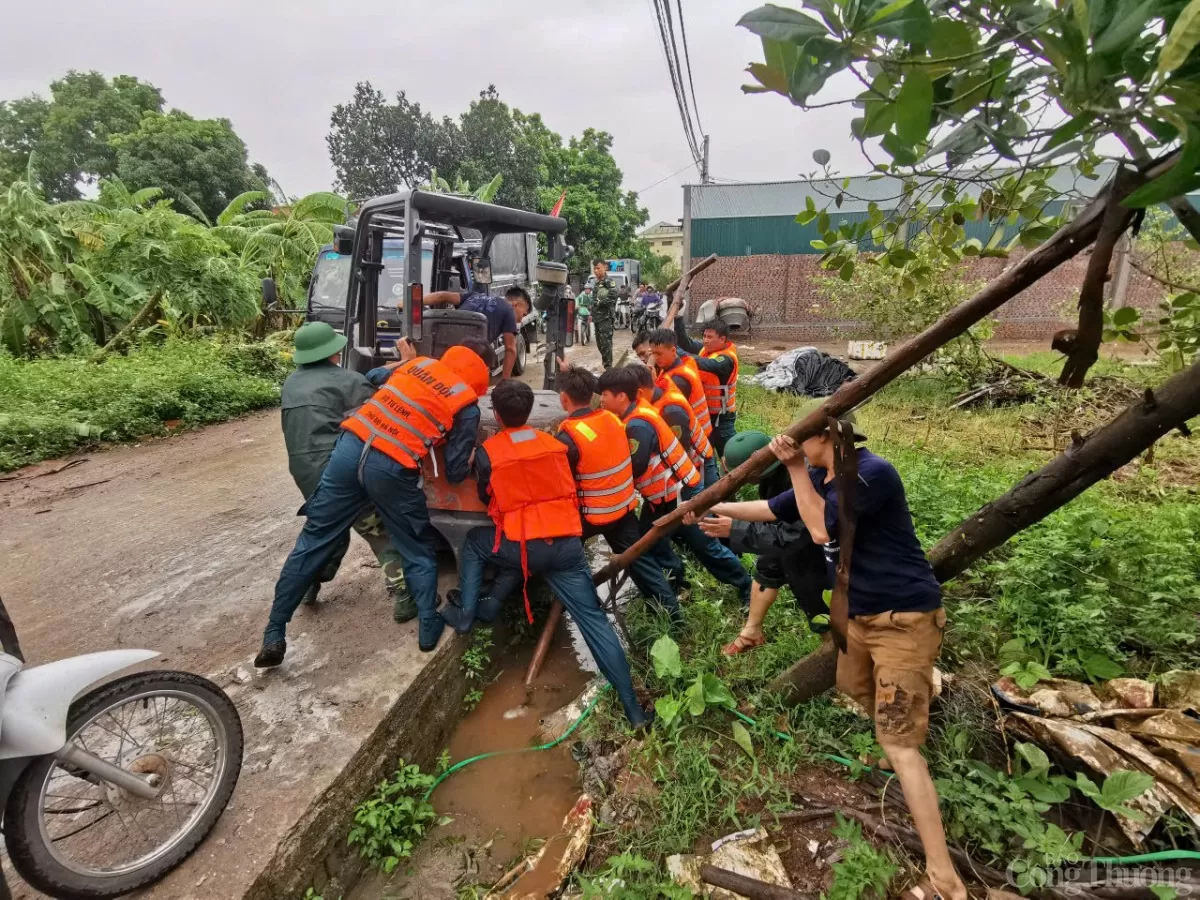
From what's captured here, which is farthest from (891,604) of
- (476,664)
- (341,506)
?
(341,506)

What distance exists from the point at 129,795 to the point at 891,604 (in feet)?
8.73

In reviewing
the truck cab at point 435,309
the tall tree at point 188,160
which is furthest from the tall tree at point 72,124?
the truck cab at point 435,309

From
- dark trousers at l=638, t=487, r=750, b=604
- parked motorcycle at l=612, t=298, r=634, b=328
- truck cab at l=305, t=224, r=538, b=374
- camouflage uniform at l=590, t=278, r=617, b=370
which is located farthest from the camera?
parked motorcycle at l=612, t=298, r=634, b=328

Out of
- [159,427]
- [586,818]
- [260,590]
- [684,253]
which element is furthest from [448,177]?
[586,818]

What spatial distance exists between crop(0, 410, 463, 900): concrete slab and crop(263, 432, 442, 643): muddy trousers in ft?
1.29

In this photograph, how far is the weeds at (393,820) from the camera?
94.1 inches

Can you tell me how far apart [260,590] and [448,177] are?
20.6m

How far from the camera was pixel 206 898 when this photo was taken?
6.23ft

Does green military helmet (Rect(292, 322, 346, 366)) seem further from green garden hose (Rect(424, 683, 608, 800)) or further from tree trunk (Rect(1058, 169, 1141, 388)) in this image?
tree trunk (Rect(1058, 169, 1141, 388))

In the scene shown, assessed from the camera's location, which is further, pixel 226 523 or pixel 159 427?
pixel 159 427

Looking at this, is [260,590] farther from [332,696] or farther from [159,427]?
[159,427]

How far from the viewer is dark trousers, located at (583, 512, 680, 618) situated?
3.45 m

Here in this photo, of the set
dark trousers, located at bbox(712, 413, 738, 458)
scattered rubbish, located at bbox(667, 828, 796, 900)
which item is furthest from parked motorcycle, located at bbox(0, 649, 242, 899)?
dark trousers, located at bbox(712, 413, 738, 458)

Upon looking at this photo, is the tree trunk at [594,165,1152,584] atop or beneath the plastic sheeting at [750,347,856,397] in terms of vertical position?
atop
